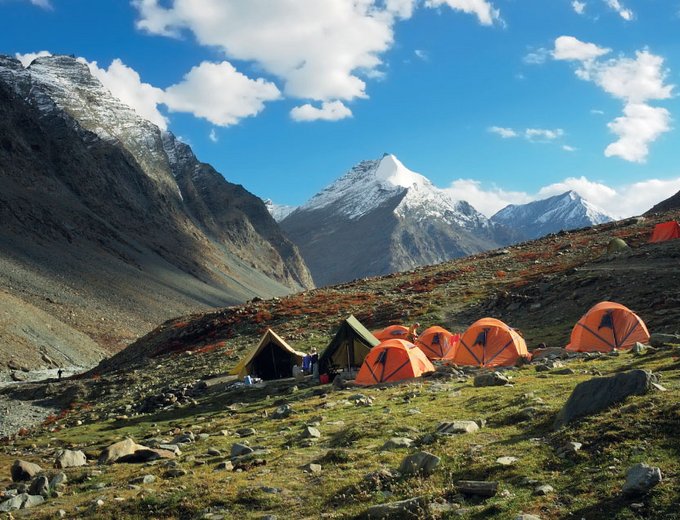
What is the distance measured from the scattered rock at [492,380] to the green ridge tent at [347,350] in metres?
10.2

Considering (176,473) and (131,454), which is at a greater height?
(176,473)

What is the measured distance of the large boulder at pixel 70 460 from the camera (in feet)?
56.2

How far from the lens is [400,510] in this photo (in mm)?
9523

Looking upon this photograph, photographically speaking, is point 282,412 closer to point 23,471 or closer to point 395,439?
point 395,439

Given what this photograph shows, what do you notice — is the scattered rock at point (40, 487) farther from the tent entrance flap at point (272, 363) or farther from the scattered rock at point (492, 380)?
the tent entrance flap at point (272, 363)

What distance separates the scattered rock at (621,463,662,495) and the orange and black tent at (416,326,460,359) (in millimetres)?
22747

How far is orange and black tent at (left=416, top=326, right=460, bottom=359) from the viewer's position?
31.8 m

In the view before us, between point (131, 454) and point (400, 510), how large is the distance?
33.5 feet

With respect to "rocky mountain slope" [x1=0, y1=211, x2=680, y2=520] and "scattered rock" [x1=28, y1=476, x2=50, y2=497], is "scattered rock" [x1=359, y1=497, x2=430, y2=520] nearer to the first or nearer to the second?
"rocky mountain slope" [x1=0, y1=211, x2=680, y2=520]

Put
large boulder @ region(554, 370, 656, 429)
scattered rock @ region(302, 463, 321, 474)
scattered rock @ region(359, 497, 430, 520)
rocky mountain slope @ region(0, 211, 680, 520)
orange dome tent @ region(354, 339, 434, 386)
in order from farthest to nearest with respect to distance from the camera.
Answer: orange dome tent @ region(354, 339, 434, 386) → scattered rock @ region(302, 463, 321, 474) → large boulder @ region(554, 370, 656, 429) → rocky mountain slope @ region(0, 211, 680, 520) → scattered rock @ region(359, 497, 430, 520)

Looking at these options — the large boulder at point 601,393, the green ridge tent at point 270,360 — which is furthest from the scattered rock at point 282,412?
the green ridge tent at point 270,360

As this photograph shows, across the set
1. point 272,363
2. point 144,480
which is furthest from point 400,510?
point 272,363

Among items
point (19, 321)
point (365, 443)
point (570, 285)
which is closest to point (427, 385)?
point (365, 443)

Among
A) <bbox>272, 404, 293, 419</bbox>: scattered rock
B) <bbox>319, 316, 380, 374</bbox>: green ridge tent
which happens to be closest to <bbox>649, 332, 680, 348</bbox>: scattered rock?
<bbox>319, 316, 380, 374</bbox>: green ridge tent
